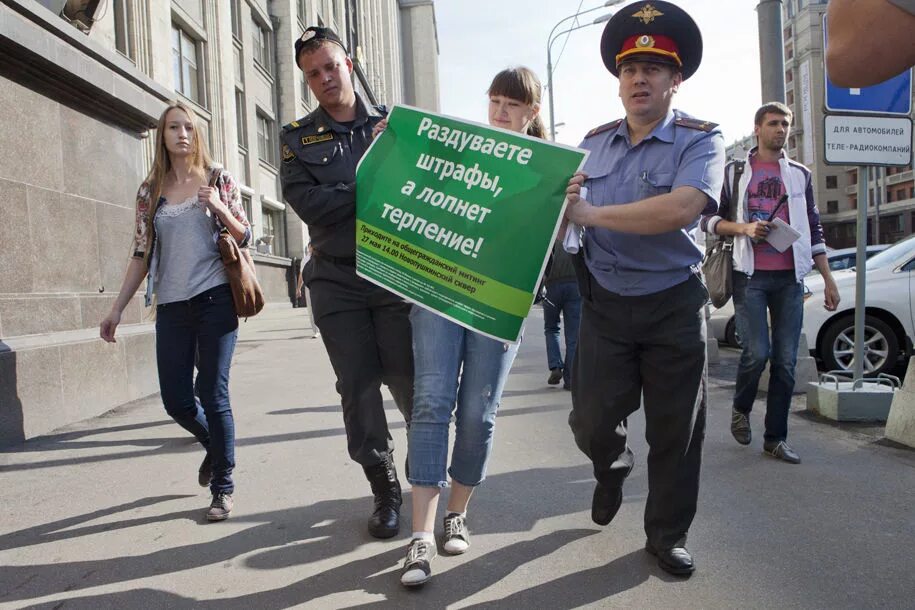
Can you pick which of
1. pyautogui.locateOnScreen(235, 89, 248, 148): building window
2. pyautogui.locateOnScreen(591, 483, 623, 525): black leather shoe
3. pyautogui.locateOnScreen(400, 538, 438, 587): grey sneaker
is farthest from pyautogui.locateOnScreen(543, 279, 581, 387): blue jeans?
pyautogui.locateOnScreen(235, 89, 248, 148): building window

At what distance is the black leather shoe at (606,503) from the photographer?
124 inches

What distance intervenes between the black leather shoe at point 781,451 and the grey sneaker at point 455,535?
2.14 metres

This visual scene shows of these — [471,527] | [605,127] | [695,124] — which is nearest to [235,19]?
[605,127]

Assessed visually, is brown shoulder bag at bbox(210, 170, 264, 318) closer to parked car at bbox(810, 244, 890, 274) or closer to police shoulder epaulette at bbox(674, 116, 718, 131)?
police shoulder epaulette at bbox(674, 116, 718, 131)

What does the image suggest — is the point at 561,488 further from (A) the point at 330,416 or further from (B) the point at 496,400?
(A) the point at 330,416

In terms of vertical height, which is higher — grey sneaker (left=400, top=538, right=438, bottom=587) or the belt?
the belt

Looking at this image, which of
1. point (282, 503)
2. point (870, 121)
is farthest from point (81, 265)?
point (870, 121)

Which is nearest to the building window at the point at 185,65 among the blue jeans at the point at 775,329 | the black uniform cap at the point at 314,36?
the black uniform cap at the point at 314,36

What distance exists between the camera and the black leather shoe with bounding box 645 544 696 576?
108 inches

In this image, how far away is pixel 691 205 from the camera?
2604 millimetres

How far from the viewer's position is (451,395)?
2965 mm

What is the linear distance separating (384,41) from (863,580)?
7359 cm

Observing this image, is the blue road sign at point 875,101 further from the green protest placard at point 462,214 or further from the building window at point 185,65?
the building window at point 185,65

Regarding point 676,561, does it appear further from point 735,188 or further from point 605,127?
point 735,188
